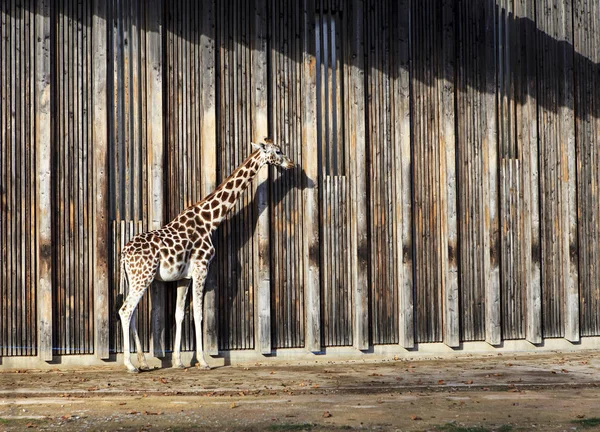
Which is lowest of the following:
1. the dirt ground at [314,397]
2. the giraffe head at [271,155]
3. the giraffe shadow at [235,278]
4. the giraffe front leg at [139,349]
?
the dirt ground at [314,397]

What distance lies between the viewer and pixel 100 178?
10.6 metres

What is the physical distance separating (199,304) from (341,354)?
2.16 metres

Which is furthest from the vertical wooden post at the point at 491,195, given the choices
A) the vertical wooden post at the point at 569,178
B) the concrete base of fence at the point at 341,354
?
the vertical wooden post at the point at 569,178

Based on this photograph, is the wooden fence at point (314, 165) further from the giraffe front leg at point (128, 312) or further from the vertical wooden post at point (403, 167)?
the giraffe front leg at point (128, 312)

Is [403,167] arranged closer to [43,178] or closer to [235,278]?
[235,278]

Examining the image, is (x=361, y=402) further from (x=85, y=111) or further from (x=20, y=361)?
(x=85, y=111)

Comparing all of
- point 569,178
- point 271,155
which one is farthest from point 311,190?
point 569,178

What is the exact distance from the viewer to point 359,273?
1139 cm

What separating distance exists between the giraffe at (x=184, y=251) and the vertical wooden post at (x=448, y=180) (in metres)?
2.41

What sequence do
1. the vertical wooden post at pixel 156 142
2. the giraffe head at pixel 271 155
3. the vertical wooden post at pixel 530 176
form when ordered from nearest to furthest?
the vertical wooden post at pixel 156 142 → the giraffe head at pixel 271 155 → the vertical wooden post at pixel 530 176

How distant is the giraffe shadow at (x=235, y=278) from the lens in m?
11.0

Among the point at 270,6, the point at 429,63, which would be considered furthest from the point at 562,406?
the point at 270,6

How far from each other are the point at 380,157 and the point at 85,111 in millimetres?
4083

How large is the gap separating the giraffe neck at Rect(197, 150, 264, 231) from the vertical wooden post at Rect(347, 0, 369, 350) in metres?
1.48
